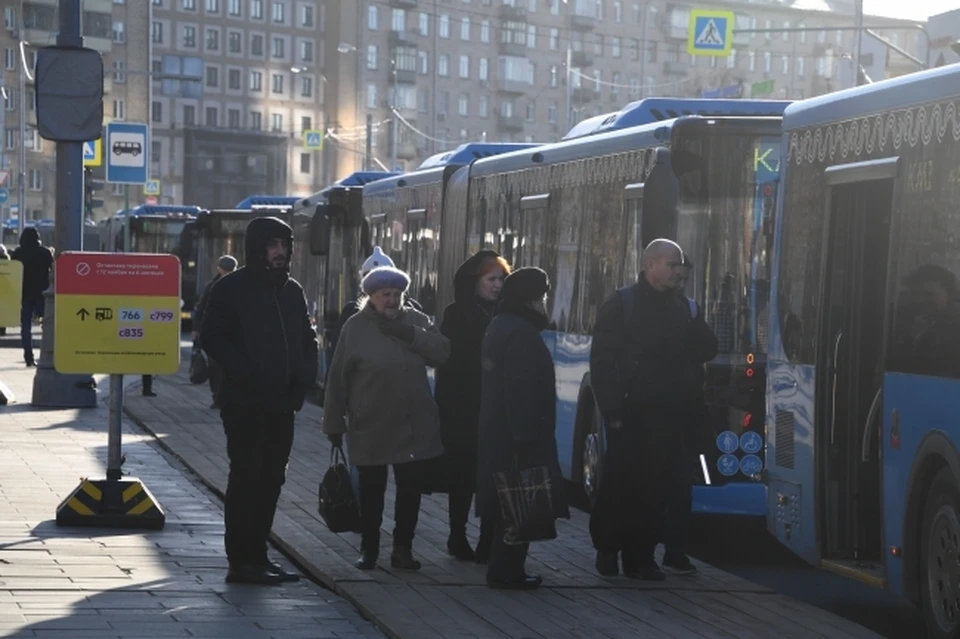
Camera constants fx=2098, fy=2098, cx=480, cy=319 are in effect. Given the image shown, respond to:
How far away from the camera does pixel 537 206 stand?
17125 millimetres

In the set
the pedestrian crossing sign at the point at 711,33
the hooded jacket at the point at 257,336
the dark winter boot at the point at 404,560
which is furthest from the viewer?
the pedestrian crossing sign at the point at 711,33

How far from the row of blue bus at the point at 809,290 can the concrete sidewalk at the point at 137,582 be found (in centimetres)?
244

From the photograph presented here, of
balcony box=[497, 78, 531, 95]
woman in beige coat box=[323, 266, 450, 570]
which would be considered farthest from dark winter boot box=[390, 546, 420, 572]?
balcony box=[497, 78, 531, 95]

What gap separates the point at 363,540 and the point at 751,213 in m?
3.86

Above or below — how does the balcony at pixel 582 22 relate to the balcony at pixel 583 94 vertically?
above

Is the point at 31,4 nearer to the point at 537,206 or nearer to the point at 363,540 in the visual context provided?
the point at 537,206

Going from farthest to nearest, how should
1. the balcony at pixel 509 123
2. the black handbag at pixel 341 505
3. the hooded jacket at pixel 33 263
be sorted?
the balcony at pixel 509 123 → the hooded jacket at pixel 33 263 → the black handbag at pixel 341 505

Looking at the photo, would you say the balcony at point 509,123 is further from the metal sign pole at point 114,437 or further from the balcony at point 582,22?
the metal sign pole at point 114,437

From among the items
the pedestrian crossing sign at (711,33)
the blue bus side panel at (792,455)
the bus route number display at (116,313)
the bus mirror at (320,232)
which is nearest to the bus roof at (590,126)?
the bus route number display at (116,313)

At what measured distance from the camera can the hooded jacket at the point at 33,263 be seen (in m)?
28.9

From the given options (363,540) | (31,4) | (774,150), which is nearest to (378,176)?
(774,150)

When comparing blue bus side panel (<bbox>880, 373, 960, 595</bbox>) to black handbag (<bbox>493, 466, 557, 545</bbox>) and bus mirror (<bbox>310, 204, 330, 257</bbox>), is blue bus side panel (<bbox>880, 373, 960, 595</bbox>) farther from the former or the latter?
bus mirror (<bbox>310, 204, 330, 257</bbox>)

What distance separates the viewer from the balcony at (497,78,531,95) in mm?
119562

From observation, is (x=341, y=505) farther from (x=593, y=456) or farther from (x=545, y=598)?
(x=593, y=456)
